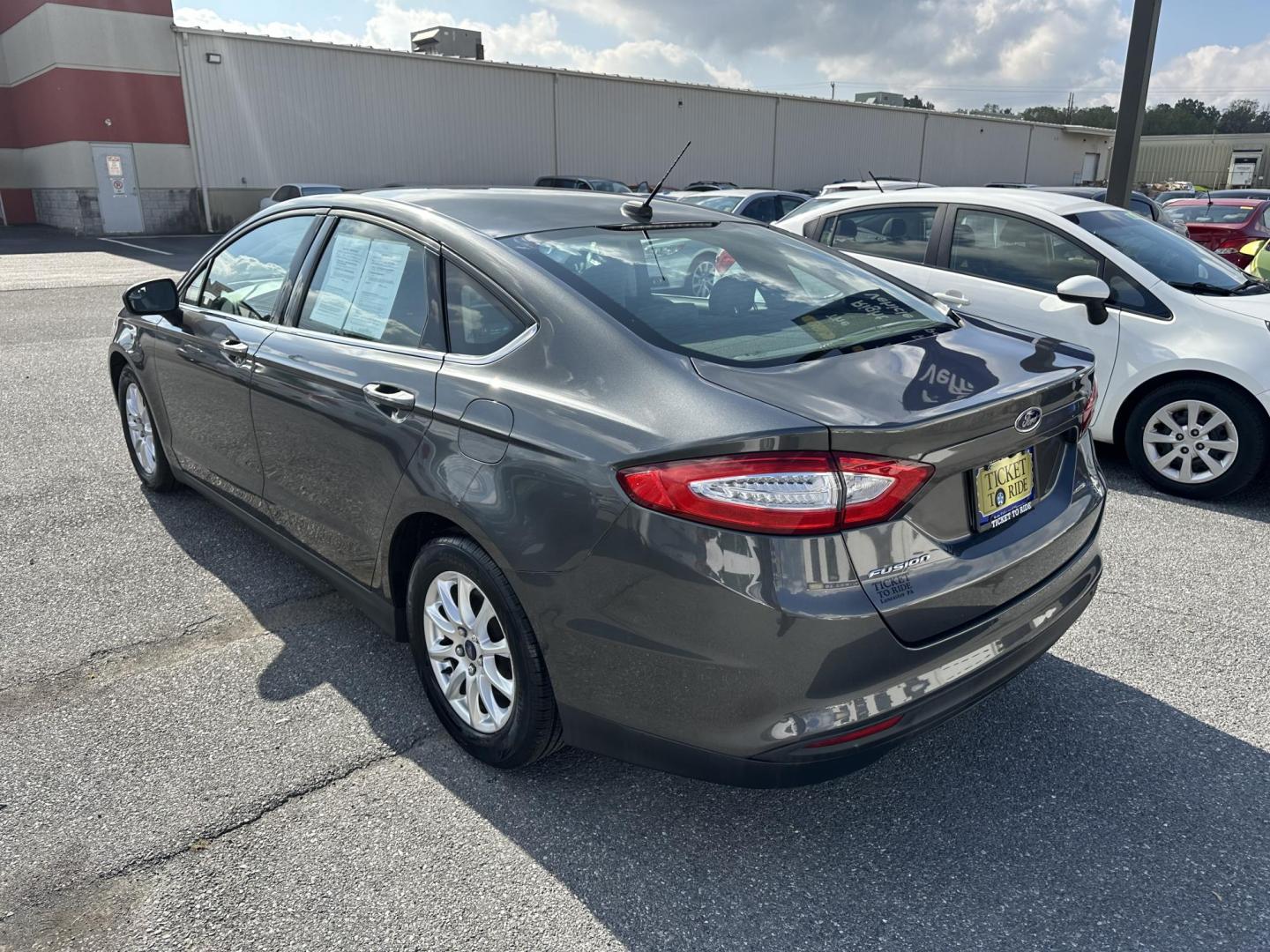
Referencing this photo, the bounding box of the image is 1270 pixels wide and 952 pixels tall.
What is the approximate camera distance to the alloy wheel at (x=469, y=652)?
2607 millimetres

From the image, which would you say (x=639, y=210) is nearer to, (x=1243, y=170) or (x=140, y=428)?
(x=140, y=428)

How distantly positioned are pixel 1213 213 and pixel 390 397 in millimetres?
14528

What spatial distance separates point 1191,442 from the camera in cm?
512

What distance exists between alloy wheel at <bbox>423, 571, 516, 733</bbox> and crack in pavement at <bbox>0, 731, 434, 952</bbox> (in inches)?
24.3

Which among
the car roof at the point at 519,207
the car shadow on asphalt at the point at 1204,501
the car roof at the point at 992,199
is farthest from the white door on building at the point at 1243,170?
the car roof at the point at 519,207

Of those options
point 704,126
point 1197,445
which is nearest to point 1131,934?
point 1197,445

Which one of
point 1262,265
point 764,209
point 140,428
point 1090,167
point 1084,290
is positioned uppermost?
point 1090,167

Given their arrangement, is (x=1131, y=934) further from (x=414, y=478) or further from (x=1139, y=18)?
(x=1139, y=18)

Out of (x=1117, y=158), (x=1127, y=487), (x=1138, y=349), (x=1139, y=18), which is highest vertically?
(x=1139, y=18)

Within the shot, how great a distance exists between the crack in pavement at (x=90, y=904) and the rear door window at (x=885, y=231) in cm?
525

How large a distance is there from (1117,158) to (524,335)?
8.86 m

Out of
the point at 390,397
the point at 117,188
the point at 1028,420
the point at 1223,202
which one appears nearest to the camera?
the point at 1028,420

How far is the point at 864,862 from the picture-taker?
2.40 m

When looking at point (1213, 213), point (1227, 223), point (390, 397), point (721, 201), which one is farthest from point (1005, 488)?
point (1213, 213)
